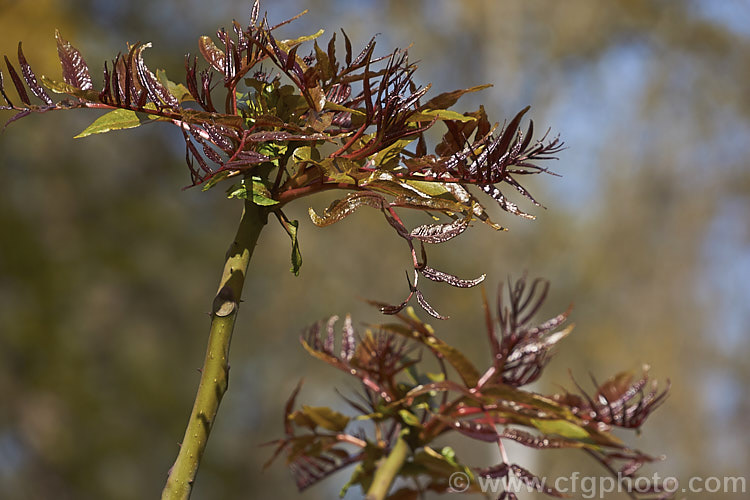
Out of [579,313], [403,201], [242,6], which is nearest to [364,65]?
[403,201]

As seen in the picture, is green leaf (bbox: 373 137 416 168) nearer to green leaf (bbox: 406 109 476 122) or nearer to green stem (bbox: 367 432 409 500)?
green leaf (bbox: 406 109 476 122)

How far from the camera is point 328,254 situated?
3.52 m

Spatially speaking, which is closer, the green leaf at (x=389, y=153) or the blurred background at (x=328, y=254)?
the green leaf at (x=389, y=153)

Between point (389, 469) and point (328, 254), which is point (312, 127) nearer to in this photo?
point (389, 469)

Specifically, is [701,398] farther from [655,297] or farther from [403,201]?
[403,201]

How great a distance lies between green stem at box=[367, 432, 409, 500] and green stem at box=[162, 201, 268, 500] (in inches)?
3.3

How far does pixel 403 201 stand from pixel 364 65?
5 cm

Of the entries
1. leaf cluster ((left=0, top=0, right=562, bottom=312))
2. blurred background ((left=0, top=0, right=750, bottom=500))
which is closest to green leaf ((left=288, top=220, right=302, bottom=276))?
leaf cluster ((left=0, top=0, right=562, bottom=312))

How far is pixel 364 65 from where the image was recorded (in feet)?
0.78

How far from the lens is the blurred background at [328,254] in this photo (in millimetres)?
2393

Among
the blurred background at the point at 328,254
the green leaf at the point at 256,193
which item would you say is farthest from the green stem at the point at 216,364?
the blurred background at the point at 328,254

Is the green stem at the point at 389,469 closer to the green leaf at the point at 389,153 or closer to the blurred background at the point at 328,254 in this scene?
the green leaf at the point at 389,153

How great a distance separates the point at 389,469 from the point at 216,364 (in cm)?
10

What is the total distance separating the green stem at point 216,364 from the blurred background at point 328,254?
5.34 feet
